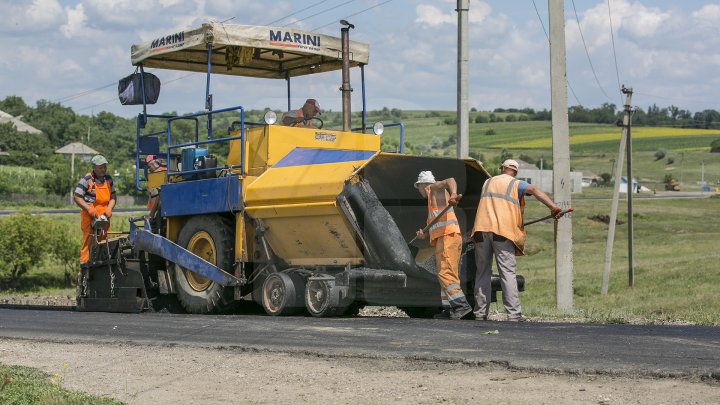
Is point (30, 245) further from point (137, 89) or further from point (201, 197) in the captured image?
point (201, 197)

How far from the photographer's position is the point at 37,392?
22.2ft

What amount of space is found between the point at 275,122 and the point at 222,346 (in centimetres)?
447

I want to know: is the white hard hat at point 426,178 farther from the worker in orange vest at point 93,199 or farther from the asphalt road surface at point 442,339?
the worker in orange vest at point 93,199

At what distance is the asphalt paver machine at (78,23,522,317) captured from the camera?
11031 mm

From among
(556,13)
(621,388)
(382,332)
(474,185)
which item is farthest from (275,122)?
(621,388)

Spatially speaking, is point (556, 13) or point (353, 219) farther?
point (556, 13)

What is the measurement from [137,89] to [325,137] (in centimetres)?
266

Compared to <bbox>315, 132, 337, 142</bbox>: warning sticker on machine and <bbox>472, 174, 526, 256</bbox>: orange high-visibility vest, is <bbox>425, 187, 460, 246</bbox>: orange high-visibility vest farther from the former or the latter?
<bbox>315, 132, 337, 142</bbox>: warning sticker on machine

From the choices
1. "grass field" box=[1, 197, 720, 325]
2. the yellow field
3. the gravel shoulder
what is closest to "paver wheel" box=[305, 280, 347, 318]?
the gravel shoulder

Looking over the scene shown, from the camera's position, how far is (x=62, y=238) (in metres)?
43.1

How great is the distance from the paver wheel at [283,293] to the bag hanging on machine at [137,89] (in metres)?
3.29

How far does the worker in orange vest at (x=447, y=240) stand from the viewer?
35.7ft

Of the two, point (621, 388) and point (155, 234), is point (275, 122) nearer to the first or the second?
point (155, 234)

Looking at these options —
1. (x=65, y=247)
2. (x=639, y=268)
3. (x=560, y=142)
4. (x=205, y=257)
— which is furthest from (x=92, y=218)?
(x=65, y=247)
